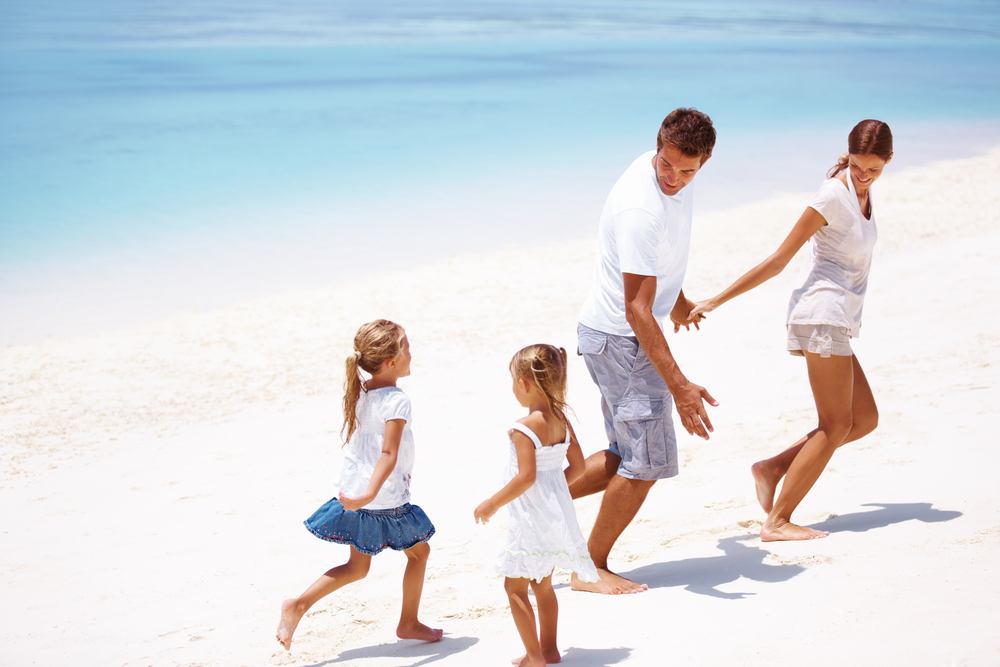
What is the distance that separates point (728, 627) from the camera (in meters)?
2.97

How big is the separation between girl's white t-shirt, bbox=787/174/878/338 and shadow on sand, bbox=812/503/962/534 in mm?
852

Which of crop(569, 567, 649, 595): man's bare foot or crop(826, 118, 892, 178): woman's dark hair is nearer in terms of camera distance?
crop(569, 567, 649, 595): man's bare foot

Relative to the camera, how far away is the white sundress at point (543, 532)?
2922 millimetres

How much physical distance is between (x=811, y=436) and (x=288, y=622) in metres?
2.41

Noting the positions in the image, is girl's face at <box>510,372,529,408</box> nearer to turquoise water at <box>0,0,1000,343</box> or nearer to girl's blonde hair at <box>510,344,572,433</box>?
girl's blonde hair at <box>510,344,572,433</box>

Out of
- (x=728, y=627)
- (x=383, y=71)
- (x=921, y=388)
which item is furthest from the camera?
(x=383, y=71)

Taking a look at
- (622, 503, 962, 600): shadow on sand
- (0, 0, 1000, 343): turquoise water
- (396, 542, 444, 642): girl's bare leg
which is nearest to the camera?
(396, 542, 444, 642): girl's bare leg

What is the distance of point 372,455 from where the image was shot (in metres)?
3.26

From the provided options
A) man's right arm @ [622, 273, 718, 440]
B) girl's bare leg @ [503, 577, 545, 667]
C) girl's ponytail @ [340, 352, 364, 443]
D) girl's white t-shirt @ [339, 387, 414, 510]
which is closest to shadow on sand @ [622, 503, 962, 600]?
man's right arm @ [622, 273, 718, 440]

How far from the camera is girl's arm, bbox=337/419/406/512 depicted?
10.1 feet

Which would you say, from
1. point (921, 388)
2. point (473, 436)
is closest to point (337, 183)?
point (473, 436)

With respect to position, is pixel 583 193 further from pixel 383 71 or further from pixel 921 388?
pixel 383 71

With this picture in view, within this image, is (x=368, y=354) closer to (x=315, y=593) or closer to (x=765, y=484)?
(x=315, y=593)

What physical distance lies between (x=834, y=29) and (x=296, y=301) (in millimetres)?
62158
